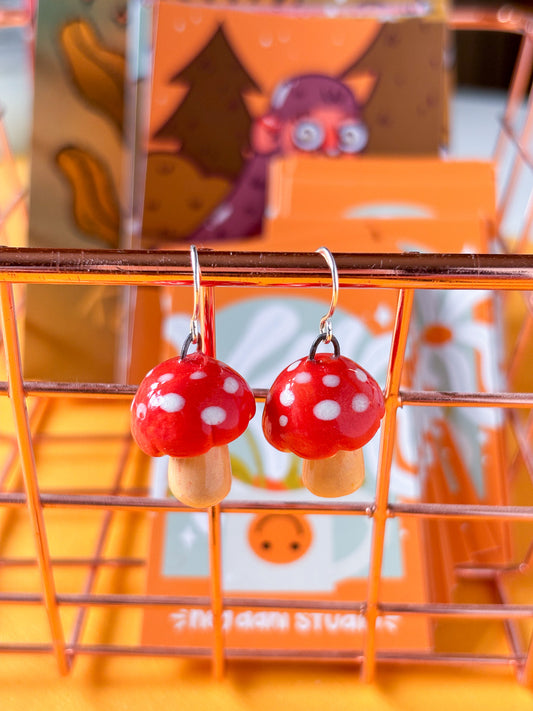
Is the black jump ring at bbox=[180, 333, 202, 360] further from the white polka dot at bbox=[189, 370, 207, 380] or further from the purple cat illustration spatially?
the purple cat illustration

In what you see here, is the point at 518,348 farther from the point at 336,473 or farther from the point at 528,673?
the point at 336,473

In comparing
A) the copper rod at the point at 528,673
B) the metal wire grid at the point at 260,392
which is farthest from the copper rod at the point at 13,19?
the copper rod at the point at 528,673

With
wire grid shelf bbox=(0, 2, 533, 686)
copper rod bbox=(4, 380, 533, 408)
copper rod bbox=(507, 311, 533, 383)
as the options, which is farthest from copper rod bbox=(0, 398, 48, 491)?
copper rod bbox=(507, 311, 533, 383)

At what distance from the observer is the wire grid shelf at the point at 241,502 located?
17.9 inches

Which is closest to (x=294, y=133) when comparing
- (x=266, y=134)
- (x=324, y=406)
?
(x=266, y=134)

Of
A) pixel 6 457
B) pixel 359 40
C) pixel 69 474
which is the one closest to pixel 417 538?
pixel 69 474

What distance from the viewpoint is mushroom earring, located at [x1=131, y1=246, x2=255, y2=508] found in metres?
0.41

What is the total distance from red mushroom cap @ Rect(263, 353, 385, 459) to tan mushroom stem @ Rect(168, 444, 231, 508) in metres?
0.04

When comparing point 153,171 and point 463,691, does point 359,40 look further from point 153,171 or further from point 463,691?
point 463,691

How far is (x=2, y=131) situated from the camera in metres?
1.19

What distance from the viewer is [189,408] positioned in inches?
16.2

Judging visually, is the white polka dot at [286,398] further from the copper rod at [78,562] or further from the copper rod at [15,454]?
the copper rod at [15,454]

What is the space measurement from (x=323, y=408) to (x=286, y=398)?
1.0 inches

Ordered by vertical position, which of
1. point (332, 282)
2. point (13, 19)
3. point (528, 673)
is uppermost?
point (13, 19)
